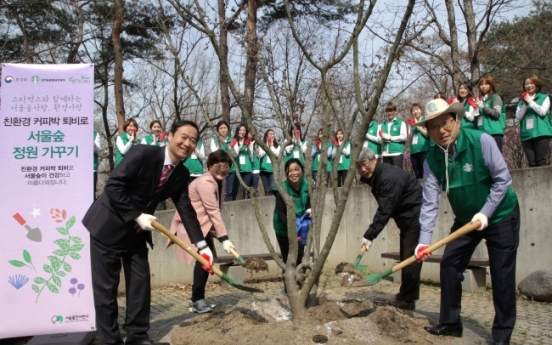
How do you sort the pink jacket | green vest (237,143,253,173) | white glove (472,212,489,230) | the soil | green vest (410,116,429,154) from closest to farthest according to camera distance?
white glove (472,212,489,230), the soil, the pink jacket, green vest (410,116,429,154), green vest (237,143,253,173)

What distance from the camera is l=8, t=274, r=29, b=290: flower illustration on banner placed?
491cm

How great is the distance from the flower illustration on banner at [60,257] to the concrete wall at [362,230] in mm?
3401

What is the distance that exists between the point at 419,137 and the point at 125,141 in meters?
4.96

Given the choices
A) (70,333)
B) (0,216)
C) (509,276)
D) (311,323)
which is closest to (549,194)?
(509,276)

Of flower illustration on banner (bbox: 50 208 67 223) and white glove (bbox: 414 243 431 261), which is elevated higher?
flower illustration on banner (bbox: 50 208 67 223)

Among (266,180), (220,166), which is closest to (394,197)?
(220,166)

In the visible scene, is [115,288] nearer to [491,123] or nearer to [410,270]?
[410,270]

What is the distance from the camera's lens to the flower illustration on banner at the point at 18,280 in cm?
491

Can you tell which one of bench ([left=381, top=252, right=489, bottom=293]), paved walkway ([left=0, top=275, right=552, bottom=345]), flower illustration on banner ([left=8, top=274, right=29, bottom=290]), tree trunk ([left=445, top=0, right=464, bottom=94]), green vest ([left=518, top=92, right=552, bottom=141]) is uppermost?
tree trunk ([left=445, top=0, right=464, bottom=94])

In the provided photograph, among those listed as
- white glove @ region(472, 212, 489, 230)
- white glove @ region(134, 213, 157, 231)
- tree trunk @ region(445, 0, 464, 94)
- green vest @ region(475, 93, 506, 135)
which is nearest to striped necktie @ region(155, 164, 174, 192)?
white glove @ region(134, 213, 157, 231)

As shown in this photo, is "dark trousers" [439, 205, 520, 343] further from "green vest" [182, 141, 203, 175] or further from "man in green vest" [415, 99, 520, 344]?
"green vest" [182, 141, 203, 175]

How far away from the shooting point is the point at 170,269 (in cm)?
855

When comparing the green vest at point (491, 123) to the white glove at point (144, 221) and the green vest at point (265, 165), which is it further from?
the white glove at point (144, 221)

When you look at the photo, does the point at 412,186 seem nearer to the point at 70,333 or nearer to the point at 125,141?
the point at 70,333
